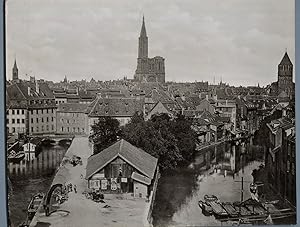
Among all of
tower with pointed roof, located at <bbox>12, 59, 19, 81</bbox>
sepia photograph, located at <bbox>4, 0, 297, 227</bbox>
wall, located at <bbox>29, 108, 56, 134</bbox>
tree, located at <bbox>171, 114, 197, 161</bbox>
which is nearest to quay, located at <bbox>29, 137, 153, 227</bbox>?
sepia photograph, located at <bbox>4, 0, 297, 227</bbox>

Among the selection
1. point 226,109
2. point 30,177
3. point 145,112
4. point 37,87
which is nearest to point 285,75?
point 226,109

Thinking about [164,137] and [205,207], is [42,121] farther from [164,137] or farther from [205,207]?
[205,207]

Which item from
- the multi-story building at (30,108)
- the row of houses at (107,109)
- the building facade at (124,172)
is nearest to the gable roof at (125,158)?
the building facade at (124,172)

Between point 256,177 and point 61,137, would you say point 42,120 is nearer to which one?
point 61,137

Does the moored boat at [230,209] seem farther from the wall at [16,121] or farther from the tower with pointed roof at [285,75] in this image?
the wall at [16,121]

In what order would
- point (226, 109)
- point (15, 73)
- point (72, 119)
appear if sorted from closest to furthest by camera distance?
point (15, 73) → point (72, 119) → point (226, 109)

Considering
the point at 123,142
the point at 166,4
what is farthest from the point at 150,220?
the point at 166,4

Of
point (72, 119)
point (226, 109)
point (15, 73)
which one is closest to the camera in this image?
point (15, 73)
